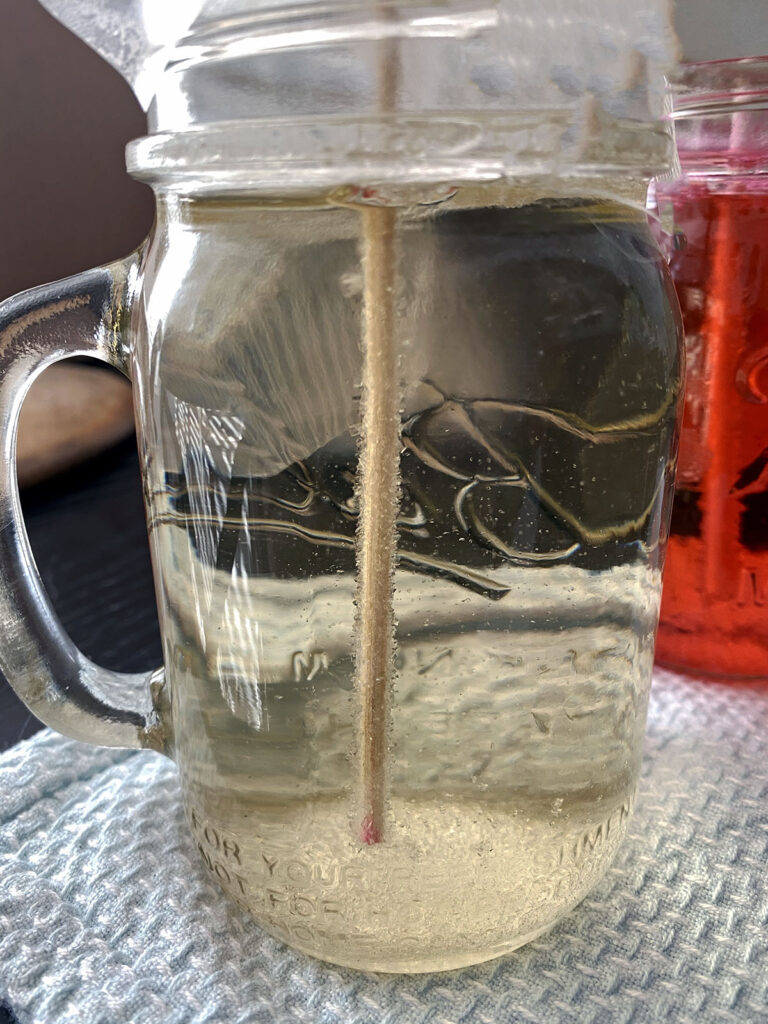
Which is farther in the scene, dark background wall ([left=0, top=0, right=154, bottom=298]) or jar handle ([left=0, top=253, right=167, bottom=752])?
dark background wall ([left=0, top=0, right=154, bottom=298])

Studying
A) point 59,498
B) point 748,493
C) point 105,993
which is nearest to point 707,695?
point 748,493

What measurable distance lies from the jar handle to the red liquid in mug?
0.56ft

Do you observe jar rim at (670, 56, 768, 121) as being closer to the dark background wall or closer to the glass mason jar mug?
the glass mason jar mug

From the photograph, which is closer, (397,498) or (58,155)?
(397,498)

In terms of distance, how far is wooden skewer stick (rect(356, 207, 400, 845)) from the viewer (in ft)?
0.56

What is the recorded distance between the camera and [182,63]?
0.59 ft

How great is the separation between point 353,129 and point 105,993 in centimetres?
17

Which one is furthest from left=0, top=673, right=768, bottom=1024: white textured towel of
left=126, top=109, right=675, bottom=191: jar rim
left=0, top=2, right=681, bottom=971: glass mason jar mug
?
left=126, top=109, right=675, bottom=191: jar rim

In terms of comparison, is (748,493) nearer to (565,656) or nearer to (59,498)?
(565,656)

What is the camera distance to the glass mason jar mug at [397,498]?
174 millimetres

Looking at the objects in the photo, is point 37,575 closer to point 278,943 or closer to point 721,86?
point 278,943

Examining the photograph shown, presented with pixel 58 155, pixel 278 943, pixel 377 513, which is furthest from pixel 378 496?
pixel 58 155

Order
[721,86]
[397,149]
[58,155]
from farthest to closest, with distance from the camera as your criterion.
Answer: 1. [58,155]
2. [721,86]
3. [397,149]

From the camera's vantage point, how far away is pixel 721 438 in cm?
30
